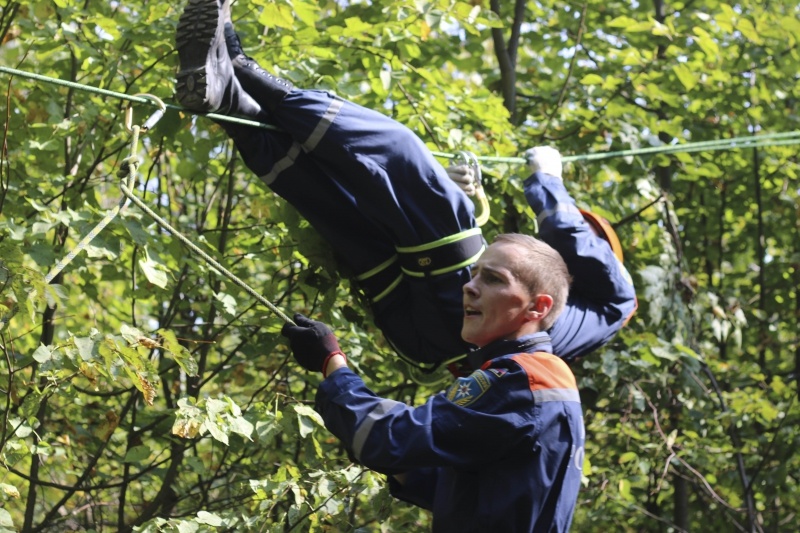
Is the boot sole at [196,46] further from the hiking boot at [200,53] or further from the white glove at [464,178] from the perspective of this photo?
the white glove at [464,178]

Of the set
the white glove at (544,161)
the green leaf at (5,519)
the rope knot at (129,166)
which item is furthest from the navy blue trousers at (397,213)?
the green leaf at (5,519)

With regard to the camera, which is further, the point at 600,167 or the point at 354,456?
the point at 600,167

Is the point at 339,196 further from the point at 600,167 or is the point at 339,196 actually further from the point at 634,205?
the point at 634,205

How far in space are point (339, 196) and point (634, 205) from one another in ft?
10.4

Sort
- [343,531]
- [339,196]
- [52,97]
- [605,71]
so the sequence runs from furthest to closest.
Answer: [605,71] → [52,97] → [343,531] → [339,196]

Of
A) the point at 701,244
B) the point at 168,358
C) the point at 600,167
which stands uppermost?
the point at 600,167

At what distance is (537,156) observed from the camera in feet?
11.5

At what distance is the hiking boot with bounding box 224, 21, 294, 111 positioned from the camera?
2.97m

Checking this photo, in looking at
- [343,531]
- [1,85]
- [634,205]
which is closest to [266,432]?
[343,531]

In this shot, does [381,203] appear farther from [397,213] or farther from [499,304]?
[499,304]

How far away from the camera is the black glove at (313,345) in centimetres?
261

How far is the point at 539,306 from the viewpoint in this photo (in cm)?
263

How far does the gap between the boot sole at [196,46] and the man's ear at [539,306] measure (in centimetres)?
99

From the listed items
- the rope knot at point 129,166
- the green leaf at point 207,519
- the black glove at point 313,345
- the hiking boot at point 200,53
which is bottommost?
the green leaf at point 207,519
